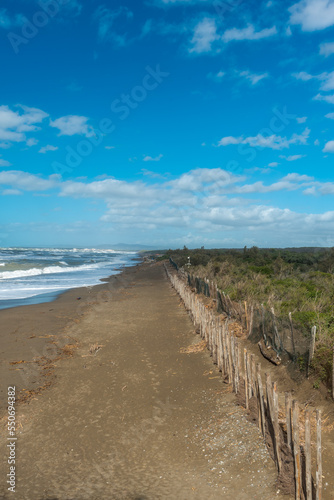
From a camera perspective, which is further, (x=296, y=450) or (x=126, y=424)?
(x=126, y=424)

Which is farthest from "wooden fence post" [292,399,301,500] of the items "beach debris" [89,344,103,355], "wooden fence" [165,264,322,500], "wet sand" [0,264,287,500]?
"beach debris" [89,344,103,355]

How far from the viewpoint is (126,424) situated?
5012 millimetres

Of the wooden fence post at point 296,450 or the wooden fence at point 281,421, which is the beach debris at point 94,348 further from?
the wooden fence post at point 296,450

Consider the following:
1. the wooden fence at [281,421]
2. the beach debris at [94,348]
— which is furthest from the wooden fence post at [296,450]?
the beach debris at [94,348]

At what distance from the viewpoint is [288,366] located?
5.91 metres

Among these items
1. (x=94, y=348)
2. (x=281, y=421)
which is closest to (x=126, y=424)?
(x=281, y=421)

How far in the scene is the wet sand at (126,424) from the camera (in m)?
3.68

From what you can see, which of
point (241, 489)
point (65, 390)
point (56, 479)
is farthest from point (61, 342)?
point (241, 489)

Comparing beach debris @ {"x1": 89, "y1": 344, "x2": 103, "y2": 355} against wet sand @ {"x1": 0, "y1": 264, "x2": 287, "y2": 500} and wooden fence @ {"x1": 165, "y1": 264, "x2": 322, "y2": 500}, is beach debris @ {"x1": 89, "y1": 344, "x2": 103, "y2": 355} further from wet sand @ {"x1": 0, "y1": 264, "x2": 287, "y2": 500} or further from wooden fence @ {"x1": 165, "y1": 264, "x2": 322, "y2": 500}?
wooden fence @ {"x1": 165, "y1": 264, "x2": 322, "y2": 500}

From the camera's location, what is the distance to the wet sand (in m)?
3.68

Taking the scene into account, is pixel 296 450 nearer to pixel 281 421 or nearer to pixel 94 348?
pixel 281 421

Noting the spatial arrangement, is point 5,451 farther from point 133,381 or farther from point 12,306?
point 12,306

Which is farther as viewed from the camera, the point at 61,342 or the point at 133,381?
the point at 61,342

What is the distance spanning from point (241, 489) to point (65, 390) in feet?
12.5
